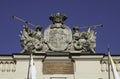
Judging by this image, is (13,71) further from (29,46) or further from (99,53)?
(99,53)

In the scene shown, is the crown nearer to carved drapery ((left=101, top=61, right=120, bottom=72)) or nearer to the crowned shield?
the crowned shield

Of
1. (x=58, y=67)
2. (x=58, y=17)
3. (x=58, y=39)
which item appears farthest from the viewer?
(x=58, y=17)

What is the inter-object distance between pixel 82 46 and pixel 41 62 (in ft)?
10.3

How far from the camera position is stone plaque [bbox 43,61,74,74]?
3672 centimetres

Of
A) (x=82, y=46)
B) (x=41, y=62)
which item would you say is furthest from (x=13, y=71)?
(x=82, y=46)

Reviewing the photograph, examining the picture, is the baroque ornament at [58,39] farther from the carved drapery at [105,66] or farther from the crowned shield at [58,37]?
the carved drapery at [105,66]

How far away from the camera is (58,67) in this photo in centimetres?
3691

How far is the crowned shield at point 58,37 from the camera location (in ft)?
123

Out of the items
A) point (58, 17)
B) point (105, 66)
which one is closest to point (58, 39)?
point (58, 17)

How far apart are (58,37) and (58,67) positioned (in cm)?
228

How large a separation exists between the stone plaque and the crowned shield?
106 cm

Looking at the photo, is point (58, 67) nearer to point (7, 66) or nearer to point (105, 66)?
point (105, 66)

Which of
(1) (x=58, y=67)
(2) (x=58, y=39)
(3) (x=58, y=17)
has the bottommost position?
(1) (x=58, y=67)

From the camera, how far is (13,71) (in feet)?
121
